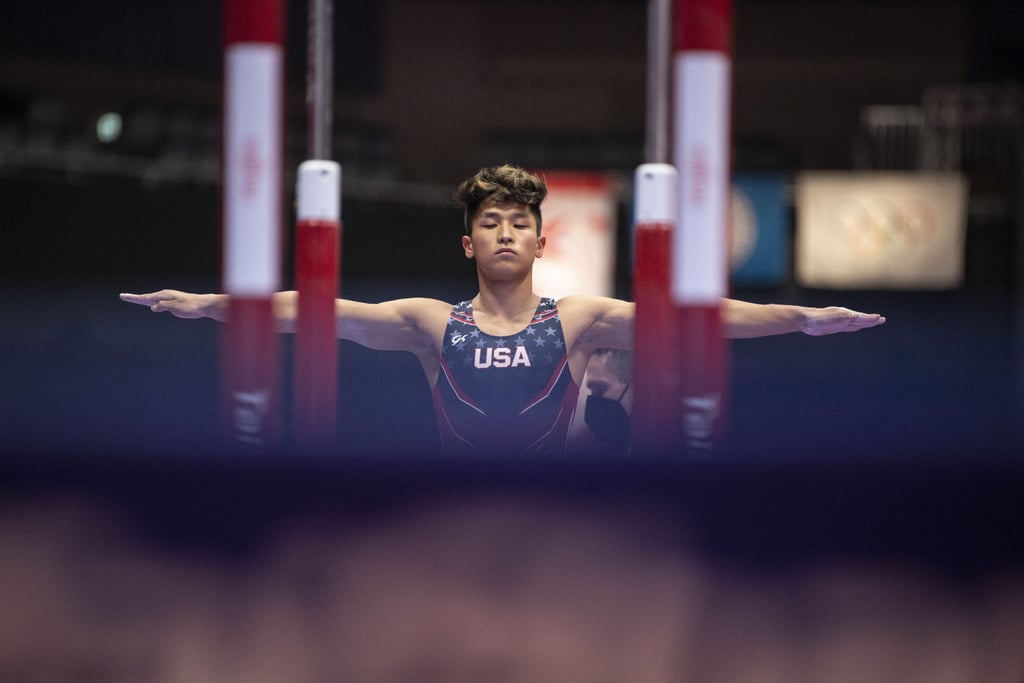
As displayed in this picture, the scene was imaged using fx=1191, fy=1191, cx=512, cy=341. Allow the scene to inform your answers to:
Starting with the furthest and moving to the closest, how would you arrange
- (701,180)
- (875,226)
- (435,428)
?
(875,226) < (435,428) < (701,180)

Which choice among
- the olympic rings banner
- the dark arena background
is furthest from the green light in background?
Answer: the olympic rings banner

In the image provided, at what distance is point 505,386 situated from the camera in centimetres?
178

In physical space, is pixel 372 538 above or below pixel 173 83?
below

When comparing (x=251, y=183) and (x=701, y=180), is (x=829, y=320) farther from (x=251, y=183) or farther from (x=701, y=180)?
(x=251, y=183)

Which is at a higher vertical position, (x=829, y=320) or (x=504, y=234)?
(x=504, y=234)

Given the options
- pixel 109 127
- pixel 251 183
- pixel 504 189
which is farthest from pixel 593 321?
pixel 109 127

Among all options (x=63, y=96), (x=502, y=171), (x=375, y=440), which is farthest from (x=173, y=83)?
(x=375, y=440)

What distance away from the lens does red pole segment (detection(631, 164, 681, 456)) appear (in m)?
1.48

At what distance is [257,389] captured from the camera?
1.58 meters

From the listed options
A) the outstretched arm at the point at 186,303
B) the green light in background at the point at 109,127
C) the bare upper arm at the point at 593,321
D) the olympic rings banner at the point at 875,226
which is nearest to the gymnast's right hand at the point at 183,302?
the outstretched arm at the point at 186,303

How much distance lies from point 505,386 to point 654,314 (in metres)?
0.25

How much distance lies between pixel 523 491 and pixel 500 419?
3.42 feet

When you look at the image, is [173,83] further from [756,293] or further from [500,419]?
[500,419]

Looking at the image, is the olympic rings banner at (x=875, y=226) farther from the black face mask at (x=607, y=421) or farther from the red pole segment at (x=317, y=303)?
the red pole segment at (x=317, y=303)
